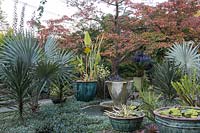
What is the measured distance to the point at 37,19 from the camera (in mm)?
9047

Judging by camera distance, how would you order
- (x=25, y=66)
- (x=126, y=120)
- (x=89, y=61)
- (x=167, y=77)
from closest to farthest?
(x=126, y=120), (x=25, y=66), (x=167, y=77), (x=89, y=61)

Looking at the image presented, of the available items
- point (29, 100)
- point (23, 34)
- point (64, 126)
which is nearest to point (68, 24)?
point (23, 34)

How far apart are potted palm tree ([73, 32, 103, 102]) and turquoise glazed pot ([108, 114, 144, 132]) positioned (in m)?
3.17

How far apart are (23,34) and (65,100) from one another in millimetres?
2434

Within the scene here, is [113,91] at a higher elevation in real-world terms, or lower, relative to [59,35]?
lower

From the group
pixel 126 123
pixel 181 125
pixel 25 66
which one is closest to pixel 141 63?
pixel 25 66

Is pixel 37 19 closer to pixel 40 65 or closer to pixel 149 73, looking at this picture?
pixel 40 65

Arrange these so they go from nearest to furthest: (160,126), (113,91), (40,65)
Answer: (160,126)
(40,65)
(113,91)

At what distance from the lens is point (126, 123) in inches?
171

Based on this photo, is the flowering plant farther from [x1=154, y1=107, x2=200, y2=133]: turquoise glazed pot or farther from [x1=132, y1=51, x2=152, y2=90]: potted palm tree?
[x1=154, y1=107, x2=200, y2=133]: turquoise glazed pot

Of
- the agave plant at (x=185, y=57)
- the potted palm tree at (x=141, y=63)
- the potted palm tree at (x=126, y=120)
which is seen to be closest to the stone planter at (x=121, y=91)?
the potted palm tree at (x=126, y=120)

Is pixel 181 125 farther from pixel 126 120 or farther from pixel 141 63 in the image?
pixel 141 63

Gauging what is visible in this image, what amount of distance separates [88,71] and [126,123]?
13.7ft

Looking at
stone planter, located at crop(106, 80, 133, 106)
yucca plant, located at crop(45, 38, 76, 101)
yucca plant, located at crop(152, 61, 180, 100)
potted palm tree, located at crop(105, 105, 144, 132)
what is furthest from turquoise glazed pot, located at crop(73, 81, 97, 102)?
potted palm tree, located at crop(105, 105, 144, 132)
